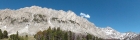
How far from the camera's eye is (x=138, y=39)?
141 feet

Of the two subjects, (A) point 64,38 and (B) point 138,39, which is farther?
(A) point 64,38

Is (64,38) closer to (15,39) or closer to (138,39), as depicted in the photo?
(15,39)

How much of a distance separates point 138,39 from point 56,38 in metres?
158

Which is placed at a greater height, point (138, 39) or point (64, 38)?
point (64, 38)

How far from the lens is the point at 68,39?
19962 cm

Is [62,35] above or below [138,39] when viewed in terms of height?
above

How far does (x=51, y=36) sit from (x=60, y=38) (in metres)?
7.25

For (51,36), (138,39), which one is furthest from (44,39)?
(138,39)

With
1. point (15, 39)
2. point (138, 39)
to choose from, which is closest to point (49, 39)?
point (15, 39)

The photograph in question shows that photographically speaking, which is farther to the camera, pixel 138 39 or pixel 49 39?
pixel 49 39

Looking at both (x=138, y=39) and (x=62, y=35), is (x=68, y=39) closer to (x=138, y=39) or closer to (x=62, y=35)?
(x=62, y=35)

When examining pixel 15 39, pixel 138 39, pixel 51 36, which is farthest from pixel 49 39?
pixel 138 39

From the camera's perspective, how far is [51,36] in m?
196

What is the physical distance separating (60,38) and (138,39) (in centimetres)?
15629
